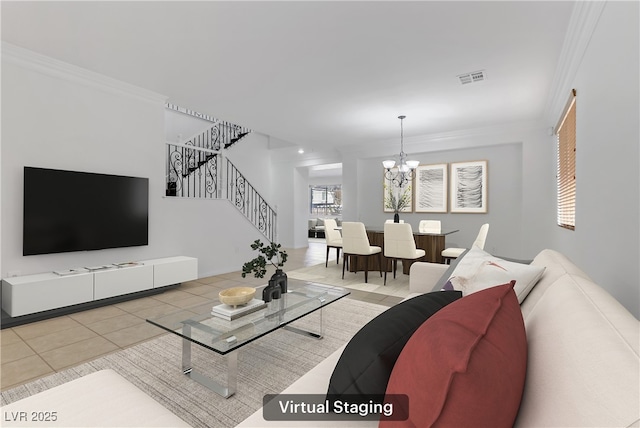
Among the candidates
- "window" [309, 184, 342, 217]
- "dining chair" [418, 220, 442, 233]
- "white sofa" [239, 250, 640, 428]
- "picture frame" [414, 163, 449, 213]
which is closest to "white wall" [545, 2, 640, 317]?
"white sofa" [239, 250, 640, 428]

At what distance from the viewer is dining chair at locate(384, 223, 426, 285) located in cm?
450

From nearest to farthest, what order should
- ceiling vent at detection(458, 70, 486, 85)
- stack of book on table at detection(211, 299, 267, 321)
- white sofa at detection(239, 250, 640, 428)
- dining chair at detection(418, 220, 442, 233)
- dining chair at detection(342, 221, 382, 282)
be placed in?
white sofa at detection(239, 250, 640, 428)
stack of book on table at detection(211, 299, 267, 321)
ceiling vent at detection(458, 70, 486, 85)
dining chair at detection(342, 221, 382, 282)
dining chair at detection(418, 220, 442, 233)

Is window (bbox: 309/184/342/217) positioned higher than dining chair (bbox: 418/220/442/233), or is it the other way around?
window (bbox: 309/184/342/217)

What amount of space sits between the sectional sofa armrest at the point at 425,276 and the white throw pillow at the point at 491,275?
2.25 ft

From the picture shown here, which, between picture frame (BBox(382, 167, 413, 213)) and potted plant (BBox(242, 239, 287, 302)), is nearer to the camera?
potted plant (BBox(242, 239, 287, 302))

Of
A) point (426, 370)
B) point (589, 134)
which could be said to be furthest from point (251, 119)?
point (426, 370)

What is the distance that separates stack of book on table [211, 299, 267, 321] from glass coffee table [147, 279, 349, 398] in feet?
0.08

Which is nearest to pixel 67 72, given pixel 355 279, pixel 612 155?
pixel 355 279

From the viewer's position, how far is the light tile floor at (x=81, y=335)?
2230mm

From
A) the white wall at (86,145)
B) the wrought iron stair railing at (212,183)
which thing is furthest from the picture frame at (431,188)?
the white wall at (86,145)

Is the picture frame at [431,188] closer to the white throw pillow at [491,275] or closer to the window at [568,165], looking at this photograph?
the window at [568,165]

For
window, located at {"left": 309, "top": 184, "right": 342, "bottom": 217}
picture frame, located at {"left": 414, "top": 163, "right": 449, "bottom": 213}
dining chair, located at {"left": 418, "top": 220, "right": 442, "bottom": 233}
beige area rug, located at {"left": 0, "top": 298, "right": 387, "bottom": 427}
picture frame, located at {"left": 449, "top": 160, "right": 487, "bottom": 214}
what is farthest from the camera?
window, located at {"left": 309, "top": 184, "right": 342, "bottom": 217}

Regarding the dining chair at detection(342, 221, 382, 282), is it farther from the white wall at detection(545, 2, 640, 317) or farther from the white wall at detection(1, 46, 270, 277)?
the white wall at detection(545, 2, 640, 317)

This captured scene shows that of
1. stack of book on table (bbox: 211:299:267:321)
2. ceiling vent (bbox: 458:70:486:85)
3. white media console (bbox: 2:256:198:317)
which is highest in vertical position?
ceiling vent (bbox: 458:70:486:85)
